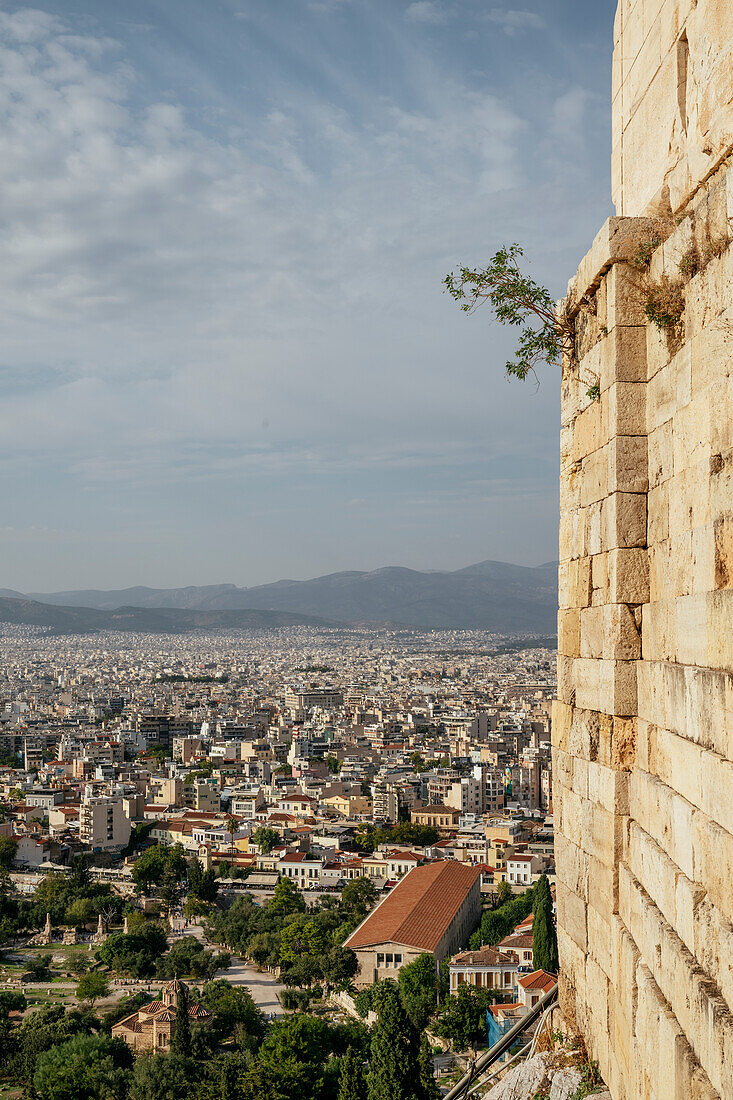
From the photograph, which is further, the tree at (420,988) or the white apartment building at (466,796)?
the white apartment building at (466,796)

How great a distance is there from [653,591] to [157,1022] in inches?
760

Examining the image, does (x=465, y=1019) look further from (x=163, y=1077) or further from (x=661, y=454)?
(x=661, y=454)

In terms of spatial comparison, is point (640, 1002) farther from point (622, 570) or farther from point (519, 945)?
point (519, 945)

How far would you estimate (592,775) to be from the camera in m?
3.16

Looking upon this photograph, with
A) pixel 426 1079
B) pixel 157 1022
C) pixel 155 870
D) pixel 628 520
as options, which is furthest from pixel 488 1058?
pixel 155 870

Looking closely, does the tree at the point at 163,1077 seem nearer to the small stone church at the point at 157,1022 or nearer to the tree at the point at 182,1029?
the tree at the point at 182,1029

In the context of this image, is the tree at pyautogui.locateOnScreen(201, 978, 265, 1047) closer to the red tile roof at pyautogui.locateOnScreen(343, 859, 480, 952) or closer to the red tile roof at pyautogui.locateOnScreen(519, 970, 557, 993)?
the red tile roof at pyautogui.locateOnScreen(343, 859, 480, 952)

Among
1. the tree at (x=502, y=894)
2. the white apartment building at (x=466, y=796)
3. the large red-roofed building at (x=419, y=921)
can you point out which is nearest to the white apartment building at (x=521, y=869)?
the tree at (x=502, y=894)

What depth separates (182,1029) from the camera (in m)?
19.4

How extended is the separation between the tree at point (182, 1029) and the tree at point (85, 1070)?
2.72 feet

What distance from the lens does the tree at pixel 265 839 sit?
36.1m

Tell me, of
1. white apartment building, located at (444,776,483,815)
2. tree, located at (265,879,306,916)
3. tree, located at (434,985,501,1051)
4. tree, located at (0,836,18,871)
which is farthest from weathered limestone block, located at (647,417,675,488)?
white apartment building, located at (444,776,483,815)

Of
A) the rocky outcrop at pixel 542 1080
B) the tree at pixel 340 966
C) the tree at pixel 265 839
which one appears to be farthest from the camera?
the tree at pixel 265 839

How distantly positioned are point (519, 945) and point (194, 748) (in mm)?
37839
